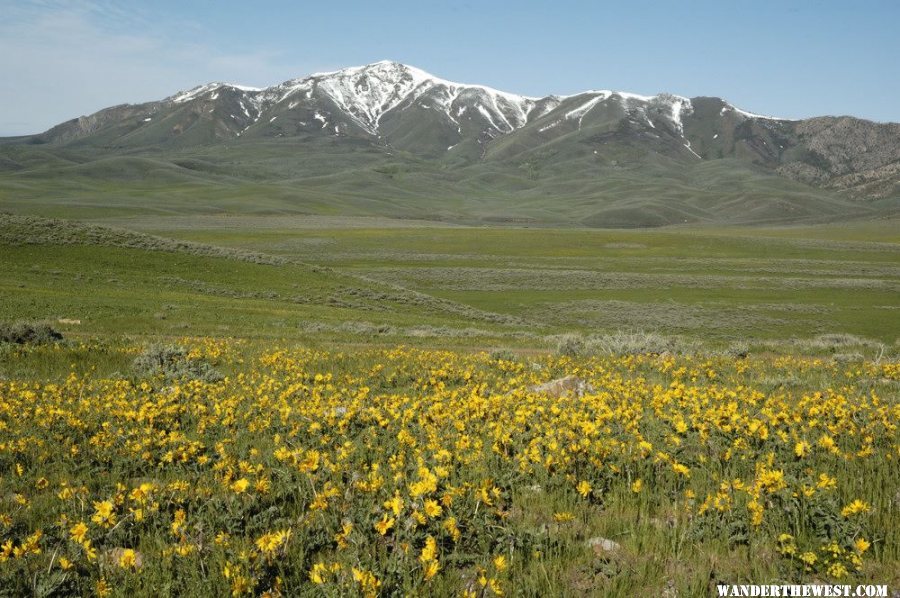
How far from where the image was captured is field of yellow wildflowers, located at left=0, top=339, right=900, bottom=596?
475 centimetres

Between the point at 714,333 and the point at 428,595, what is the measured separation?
42.1 meters

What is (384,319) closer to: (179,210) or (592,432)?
(592,432)

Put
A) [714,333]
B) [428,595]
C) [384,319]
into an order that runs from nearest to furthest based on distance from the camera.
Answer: [428,595] < [384,319] < [714,333]

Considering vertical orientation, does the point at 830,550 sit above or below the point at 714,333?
above

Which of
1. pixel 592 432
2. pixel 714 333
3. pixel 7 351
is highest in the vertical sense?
pixel 592 432

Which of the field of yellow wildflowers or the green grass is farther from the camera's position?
the green grass

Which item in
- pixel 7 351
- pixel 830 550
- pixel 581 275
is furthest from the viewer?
pixel 581 275

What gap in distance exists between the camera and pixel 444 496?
5.46m

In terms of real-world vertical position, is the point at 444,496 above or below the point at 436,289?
above

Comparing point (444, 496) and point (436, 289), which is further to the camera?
point (436, 289)

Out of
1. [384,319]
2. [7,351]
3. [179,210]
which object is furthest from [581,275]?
[179,210]

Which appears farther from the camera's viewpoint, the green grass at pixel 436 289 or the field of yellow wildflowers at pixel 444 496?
the green grass at pixel 436 289

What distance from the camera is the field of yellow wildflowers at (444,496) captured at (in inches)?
187

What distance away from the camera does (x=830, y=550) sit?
477 centimetres
